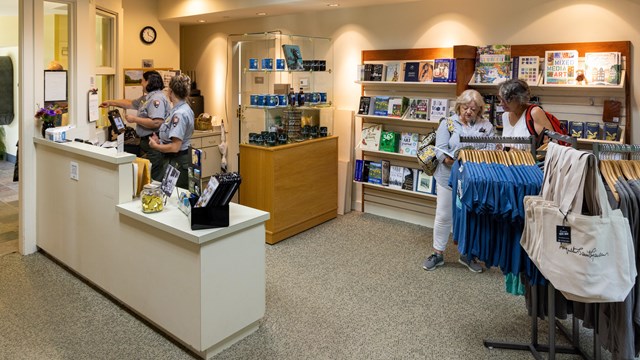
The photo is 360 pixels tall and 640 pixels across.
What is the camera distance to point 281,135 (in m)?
4.79

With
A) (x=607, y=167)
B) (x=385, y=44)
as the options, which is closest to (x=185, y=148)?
(x=385, y=44)

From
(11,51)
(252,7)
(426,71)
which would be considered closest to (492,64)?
(426,71)

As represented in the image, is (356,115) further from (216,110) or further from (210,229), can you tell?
(210,229)

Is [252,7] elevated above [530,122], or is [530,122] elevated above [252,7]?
[252,7]

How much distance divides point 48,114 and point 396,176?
3.44 meters

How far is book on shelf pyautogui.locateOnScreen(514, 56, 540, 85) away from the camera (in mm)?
4363

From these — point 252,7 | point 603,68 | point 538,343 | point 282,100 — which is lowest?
point 538,343

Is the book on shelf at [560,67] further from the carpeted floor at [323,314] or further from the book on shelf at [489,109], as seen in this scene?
the carpeted floor at [323,314]

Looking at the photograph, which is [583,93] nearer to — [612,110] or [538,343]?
[612,110]

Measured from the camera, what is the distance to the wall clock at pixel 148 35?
6.68 meters

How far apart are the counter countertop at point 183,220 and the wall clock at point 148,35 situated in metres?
4.31

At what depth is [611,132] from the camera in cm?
409

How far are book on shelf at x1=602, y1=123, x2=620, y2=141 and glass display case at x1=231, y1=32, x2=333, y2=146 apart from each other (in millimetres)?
2719

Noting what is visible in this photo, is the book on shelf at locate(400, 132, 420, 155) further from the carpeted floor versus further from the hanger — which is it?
the hanger
